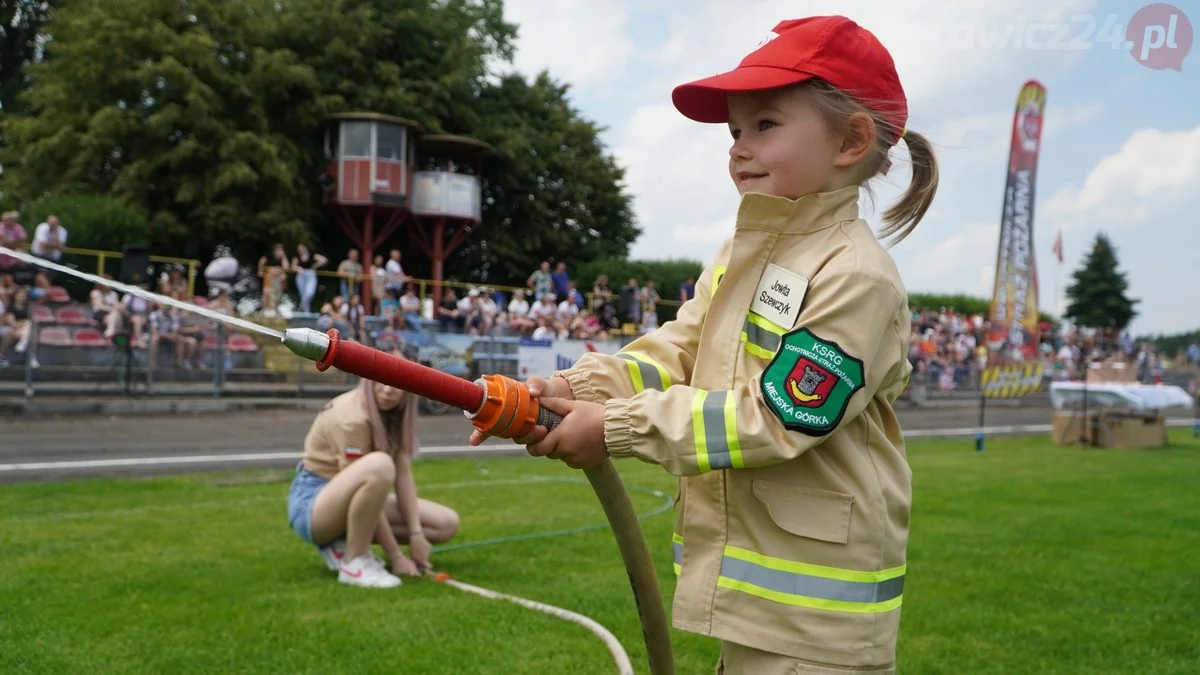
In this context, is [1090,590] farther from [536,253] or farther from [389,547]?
[536,253]

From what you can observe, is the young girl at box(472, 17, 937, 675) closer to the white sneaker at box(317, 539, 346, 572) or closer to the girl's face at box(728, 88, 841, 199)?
the girl's face at box(728, 88, 841, 199)

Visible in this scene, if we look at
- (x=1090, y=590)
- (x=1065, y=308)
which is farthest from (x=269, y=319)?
(x=1065, y=308)

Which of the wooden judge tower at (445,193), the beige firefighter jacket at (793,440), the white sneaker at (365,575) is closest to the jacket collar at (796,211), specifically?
the beige firefighter jacket at (793,440)

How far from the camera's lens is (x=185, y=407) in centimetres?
1673

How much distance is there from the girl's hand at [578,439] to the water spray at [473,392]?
0.12 ft

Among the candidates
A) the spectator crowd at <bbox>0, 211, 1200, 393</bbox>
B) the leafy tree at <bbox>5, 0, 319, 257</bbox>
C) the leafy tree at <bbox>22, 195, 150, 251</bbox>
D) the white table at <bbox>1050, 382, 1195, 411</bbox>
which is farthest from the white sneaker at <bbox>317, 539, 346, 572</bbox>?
the leafy tree at <bbox>5, 0, 319, 257</bbox>

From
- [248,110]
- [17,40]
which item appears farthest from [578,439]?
[17,40]

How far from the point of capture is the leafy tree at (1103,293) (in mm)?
65500

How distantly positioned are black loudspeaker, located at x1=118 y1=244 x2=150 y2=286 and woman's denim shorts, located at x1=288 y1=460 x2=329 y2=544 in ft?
46.9

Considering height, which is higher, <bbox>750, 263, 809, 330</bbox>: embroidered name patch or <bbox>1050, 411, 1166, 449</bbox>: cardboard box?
<bbox>750, 263, 809, 330</bbox>: embroidered name patch

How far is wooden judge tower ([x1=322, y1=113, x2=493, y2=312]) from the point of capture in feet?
108

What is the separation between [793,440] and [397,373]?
804 mm

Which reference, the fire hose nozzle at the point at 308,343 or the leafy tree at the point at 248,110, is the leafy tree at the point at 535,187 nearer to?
the leafy tree at the point at 248,110

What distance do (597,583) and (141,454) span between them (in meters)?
8.10
